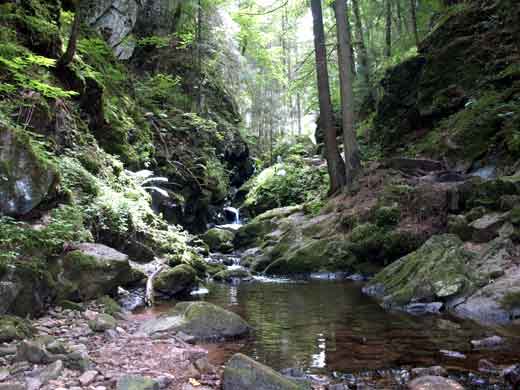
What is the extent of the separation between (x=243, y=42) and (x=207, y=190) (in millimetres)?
14441

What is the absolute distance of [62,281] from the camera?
6.40 m

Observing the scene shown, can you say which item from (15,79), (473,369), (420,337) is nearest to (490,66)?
(420,337)

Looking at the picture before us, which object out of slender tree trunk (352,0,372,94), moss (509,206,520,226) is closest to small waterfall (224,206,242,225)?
slender tree trunk (352,0,372,94)

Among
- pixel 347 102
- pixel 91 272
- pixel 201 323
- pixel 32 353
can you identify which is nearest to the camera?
pixel 32 353

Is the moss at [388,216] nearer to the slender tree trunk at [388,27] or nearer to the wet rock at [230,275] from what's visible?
the wet rock at [230,275]

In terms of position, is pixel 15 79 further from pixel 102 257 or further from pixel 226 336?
pixel 226 336

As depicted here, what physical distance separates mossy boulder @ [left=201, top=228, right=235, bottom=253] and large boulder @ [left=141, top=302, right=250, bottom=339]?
410 inches

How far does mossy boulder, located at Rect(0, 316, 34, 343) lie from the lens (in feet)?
14.8

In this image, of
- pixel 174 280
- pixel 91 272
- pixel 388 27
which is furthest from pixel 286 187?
pixel 91 272

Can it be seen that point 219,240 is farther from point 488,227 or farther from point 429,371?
point 429,371

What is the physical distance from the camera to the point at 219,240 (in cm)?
1727

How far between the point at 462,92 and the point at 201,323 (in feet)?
38.2

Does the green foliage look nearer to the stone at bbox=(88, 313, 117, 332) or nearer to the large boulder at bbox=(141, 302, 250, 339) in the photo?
the large boulder at bbox=(141, 302, 250, 339)

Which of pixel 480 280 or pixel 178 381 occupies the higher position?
pixel 480 280
